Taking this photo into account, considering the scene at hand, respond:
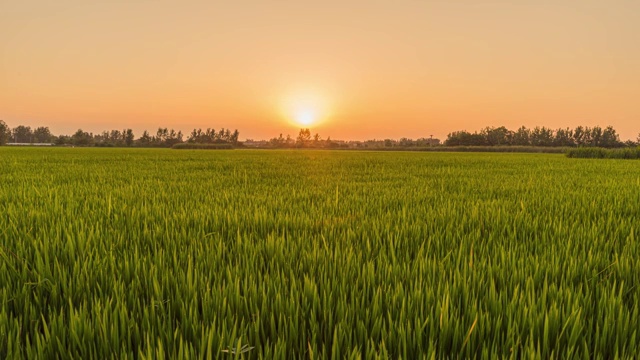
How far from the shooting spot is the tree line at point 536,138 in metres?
109

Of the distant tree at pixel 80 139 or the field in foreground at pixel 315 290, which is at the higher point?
the distant tree at pixel 80 139

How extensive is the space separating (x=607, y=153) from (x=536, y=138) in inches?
3898

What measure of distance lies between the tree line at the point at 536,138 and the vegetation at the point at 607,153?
8165 centimetres

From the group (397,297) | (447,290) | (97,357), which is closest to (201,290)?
(97,357)

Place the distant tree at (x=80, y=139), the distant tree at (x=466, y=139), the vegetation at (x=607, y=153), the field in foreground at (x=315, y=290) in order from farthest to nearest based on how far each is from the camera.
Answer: the distant tree at (x=80, y=139)
the distant tree at (x=466, y=139)
the vegetation at (x=607, y=153)
the field in foreground at (x=315, y=290)

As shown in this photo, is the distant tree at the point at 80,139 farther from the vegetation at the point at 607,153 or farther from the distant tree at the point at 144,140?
the vegetation at the point at 607,153

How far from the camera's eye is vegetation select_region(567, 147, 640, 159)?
1047 inches

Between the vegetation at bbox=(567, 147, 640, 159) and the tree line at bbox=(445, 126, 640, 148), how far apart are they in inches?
3215

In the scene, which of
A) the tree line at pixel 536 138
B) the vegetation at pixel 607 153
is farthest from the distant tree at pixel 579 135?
the vegetation at pixel 607 153

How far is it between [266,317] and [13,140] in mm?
206285

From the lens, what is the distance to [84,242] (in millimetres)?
2188

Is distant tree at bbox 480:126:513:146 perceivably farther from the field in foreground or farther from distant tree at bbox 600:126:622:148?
the field in foreground

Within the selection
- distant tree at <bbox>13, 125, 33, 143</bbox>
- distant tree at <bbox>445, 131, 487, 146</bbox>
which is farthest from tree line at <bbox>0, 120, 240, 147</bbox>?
distant tree at <bbox>445, 131, 487, 146</bbox>

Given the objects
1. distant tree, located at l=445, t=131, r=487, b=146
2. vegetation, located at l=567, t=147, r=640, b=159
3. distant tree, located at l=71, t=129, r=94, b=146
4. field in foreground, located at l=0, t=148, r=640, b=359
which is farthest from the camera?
distant tree, located at l=71, t=129, r=94, b=146
